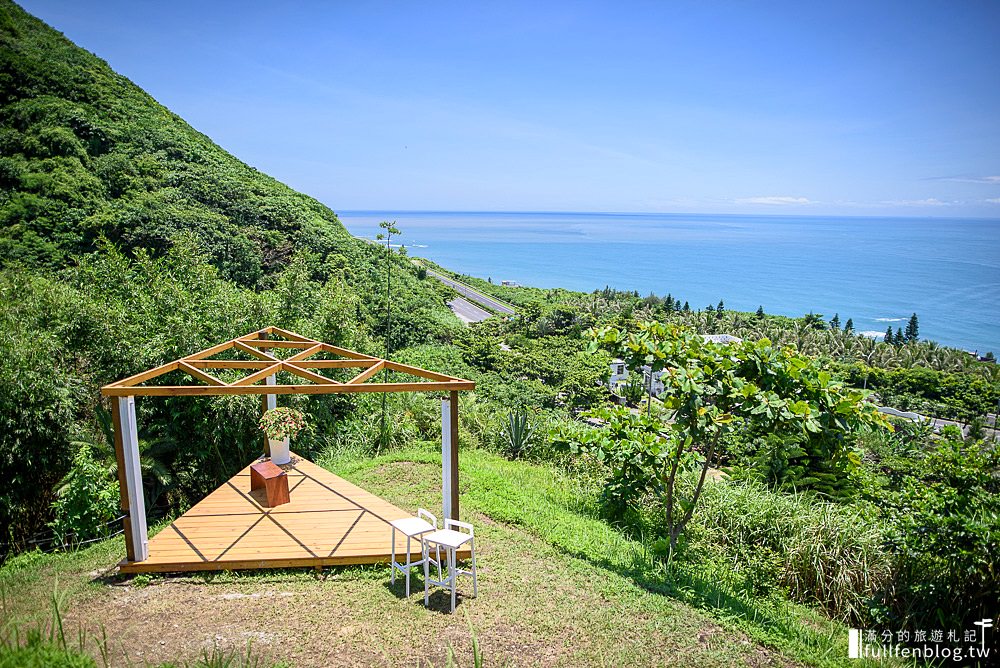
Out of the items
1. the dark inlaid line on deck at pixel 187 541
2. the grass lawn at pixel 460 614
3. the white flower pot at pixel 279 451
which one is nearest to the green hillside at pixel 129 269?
the white flower pot at pixel 279 451

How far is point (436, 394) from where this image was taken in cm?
1320

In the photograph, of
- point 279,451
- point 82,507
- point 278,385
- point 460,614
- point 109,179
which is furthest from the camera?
point 109,179

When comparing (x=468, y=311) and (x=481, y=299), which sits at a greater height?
(x=481, y=299)

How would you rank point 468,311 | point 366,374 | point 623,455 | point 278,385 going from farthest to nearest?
point 468,311 → point 623,455 → point 366,374 → point 278,385

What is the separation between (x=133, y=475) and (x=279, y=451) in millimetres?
2911

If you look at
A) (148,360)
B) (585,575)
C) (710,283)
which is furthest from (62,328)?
(710,283)

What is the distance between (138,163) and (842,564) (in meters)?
39.0

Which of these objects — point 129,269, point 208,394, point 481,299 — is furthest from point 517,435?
point 481,299

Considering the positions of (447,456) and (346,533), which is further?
(346,533)

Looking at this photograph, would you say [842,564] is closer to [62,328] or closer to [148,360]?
[148,360]

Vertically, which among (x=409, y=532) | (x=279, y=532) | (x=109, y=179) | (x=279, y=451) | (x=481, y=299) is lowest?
(x=481, y=299)

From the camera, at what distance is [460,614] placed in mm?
4770

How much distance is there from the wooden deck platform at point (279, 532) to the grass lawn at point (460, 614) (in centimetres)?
15

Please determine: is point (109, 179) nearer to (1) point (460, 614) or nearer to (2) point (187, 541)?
(2) point (187, 541)
